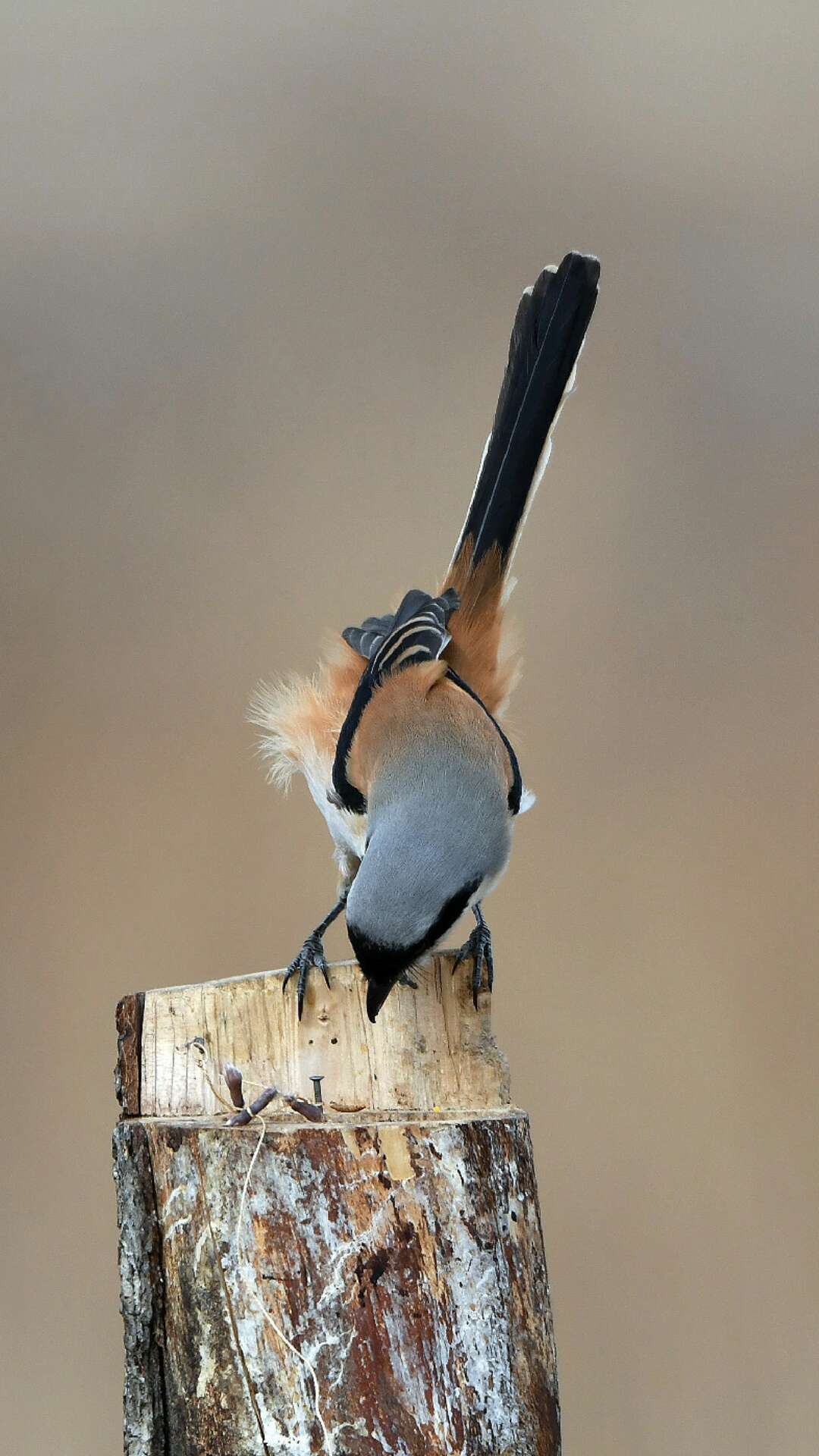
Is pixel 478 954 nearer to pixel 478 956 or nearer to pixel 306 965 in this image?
pixel 478 956

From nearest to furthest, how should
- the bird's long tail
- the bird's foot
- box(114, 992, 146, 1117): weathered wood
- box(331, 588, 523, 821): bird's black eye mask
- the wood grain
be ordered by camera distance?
1. the wood grain
2. box(114, 992, 146, 1117): weathered wood
3. the bird's foot
4. box(331, 588, 523, 821): bird's black eye mask
5. the bird's long tail

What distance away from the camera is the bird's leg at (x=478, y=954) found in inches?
49.5

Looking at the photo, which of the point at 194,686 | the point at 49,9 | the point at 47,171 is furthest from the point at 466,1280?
the point at 49,9

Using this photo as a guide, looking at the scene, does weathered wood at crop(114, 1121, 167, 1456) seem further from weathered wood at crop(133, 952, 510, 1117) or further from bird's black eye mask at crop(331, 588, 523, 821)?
bird's black eye mask at crop(331, 588, 523, 821)

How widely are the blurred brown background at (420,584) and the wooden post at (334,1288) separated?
4.23ft

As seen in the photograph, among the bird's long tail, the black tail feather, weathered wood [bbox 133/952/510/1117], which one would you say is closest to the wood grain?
weathered wood [bbox 133/952/510/1117]

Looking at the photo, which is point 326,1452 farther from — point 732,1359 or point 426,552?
point 426,552

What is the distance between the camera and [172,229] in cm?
283

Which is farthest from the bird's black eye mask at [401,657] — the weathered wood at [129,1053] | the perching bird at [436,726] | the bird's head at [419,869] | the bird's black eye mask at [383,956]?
the weathered wood at [129,1053]

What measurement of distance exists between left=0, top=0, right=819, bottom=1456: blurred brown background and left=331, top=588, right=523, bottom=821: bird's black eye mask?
70 centimetres

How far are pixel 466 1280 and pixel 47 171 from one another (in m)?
2.66

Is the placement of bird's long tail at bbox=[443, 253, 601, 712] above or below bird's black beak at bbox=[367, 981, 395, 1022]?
above

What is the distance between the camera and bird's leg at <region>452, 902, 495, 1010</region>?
1257 mm

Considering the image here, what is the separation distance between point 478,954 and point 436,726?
12.3 inches
